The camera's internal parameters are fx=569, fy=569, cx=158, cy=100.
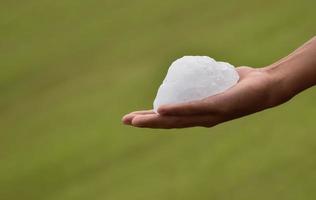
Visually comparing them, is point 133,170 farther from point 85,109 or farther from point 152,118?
point 152,118

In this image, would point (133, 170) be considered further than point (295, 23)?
No

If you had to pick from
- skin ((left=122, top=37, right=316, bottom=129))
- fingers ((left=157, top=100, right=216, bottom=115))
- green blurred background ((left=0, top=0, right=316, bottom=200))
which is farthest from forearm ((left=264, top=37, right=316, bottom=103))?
green blurred background ((left=0, top=0, right=316, bottom=200))

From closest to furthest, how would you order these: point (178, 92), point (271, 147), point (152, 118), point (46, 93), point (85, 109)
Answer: point (152, 118) < point (178, 92) < point (271, 147) < point (85, 109) < point (46, 93)

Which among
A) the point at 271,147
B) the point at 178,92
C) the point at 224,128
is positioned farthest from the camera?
the point at 224,128

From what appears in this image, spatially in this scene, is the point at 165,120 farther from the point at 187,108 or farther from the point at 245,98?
the point at 245,98

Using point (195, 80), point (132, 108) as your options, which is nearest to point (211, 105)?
point (195, 80)

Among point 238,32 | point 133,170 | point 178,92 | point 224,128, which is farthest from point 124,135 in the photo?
point 178,92

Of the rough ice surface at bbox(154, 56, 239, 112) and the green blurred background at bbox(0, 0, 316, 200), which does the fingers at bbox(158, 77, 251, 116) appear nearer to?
the rough ice surface at bbox(154, 56, 239, 112)
